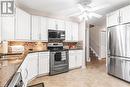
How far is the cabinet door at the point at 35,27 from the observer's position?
5164mm

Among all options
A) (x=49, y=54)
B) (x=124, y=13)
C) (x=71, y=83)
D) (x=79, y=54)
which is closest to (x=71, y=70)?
(x=79, y=54)

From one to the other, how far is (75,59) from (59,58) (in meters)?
1.08

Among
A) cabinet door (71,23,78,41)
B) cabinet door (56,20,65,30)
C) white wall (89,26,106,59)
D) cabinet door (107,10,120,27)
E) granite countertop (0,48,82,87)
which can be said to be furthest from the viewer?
white wall (89,26,106,59)

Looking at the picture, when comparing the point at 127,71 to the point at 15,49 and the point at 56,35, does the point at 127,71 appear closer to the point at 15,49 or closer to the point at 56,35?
the point at 56,35

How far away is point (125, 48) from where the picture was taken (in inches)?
168

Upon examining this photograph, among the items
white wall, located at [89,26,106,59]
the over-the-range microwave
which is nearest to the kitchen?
the over-the-range microwave

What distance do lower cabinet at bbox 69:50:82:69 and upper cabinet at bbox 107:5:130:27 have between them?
1905 millimetres

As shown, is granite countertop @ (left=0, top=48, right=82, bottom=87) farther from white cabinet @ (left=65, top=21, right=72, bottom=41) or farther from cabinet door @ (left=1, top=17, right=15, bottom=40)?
white cabinet @ (left=65, top=21, right=72, bottom=41)

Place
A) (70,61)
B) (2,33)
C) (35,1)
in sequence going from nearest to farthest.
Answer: (2,33) < (35,1) < (70,61)

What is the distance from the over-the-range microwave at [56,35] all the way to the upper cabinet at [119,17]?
197 cm

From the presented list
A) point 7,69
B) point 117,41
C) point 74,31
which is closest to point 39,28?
point 74,31

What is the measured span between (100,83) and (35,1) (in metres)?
3.32

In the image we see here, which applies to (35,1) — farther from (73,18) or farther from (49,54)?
(73,18)

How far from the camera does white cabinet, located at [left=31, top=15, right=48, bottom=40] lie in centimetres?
519
